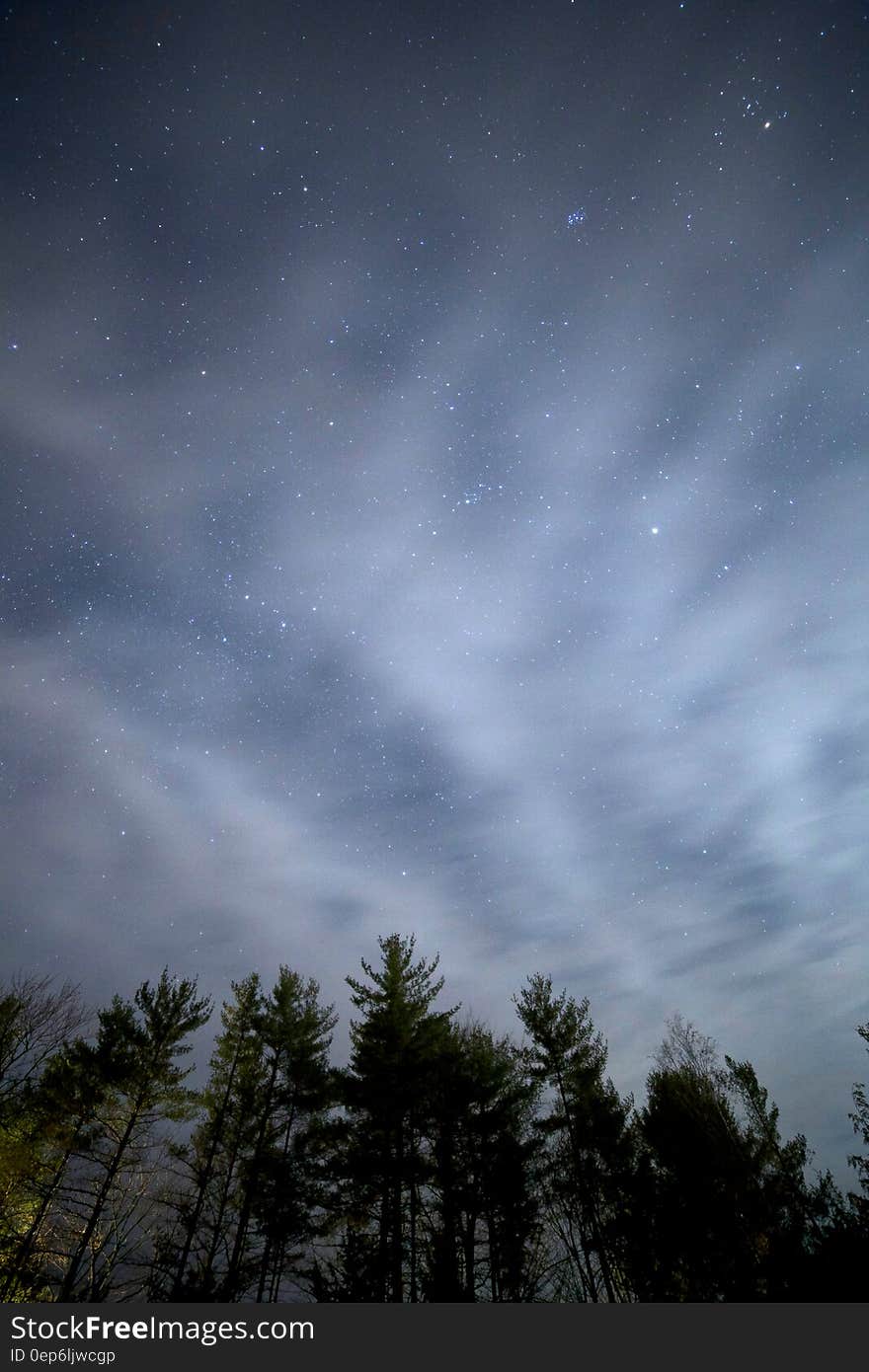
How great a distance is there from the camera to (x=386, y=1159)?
53.3 ft

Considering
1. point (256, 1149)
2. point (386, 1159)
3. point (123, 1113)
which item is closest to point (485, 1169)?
point (386, 1159)

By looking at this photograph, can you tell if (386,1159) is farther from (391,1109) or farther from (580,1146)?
(580,1146)

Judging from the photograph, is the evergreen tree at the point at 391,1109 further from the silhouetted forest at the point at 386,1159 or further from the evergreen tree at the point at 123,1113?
the evergreen tree at the point at 123,1113

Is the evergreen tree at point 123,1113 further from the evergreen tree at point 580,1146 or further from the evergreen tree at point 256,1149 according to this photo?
the evergreen tree at point 580,1146

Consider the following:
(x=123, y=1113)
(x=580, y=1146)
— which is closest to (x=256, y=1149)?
(x=123, y=1113)

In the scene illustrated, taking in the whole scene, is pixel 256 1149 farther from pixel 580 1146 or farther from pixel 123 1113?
pixel 580 1146

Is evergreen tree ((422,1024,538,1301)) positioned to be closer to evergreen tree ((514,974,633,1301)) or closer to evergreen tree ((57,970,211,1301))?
evergreen tree ((514,974,633,1301))

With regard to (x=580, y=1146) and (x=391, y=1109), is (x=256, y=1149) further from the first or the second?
(x=580, y=1146)

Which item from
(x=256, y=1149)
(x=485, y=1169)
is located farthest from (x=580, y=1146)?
(x=256, y=1149)

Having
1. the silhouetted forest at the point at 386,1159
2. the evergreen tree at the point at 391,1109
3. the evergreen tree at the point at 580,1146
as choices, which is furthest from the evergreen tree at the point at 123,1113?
the evergreen tree at the point at 580,1146

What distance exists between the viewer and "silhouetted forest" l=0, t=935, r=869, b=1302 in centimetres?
1617

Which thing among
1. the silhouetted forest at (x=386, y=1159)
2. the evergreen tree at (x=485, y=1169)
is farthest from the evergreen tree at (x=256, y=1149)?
the evergreen tree at (x=485, y=1169)

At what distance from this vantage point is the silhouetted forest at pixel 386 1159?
16172 millimetres

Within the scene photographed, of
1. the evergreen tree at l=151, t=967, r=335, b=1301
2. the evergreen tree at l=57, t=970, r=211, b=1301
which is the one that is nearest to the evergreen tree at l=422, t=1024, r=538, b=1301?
the evergreen tree at l=151, t=967, r=335, b=1301
